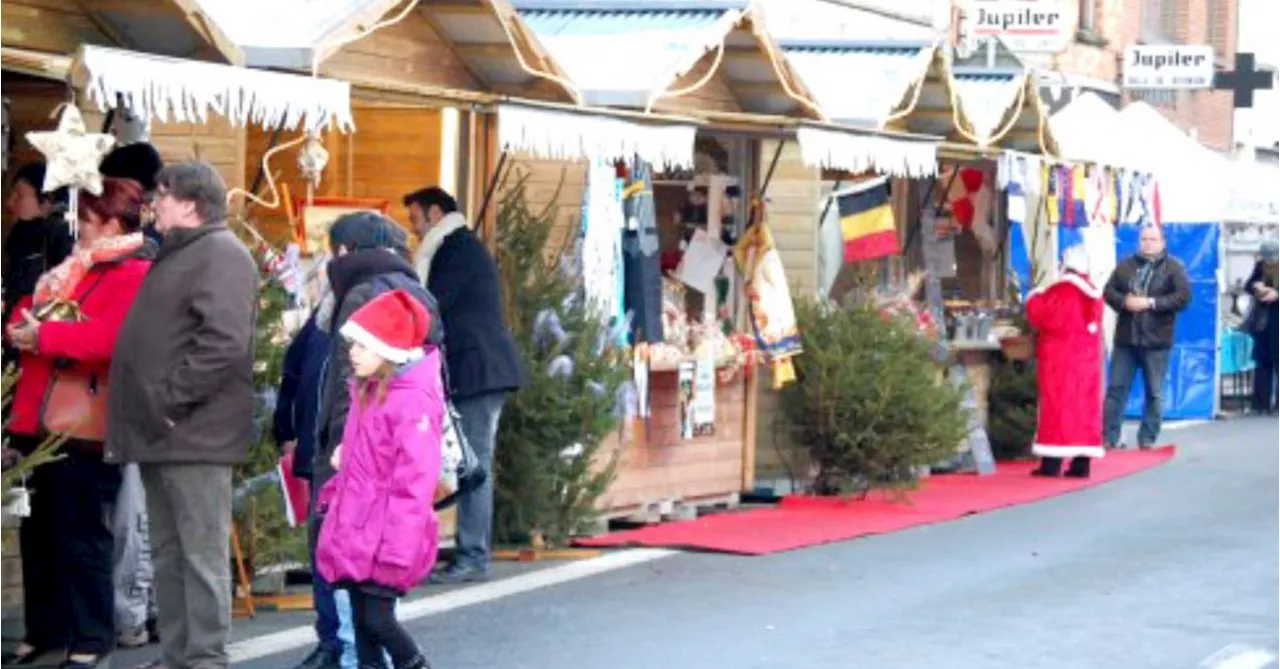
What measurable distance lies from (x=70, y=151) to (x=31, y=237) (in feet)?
3.30

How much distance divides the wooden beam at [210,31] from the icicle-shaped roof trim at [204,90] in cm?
26

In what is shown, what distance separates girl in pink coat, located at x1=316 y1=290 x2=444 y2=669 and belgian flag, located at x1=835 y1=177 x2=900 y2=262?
10.1 m

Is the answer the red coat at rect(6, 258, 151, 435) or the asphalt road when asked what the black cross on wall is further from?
the red coat at rect(6, 258, 151, 435)

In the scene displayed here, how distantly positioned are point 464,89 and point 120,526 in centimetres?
446

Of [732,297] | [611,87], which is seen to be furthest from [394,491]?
[732,297]

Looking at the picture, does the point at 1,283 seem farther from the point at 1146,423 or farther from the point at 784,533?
the point at 1146,423

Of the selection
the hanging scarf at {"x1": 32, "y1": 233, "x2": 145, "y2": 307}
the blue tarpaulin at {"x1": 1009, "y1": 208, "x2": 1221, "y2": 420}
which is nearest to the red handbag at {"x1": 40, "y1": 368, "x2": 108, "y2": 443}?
the hanging scarf at {"x1": 32, "y1": 233, "x2": 145, "y2": 307}

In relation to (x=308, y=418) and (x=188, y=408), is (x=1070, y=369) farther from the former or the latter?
(x=188, y=408)

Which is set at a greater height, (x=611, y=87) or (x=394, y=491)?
(x=611, y=87)

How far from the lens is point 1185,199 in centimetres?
2692

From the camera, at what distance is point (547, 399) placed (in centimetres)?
1446

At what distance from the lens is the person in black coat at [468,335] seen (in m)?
13.4

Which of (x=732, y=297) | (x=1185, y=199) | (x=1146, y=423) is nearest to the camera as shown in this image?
(x=732, y=297)

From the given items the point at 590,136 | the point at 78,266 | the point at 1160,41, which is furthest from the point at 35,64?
the point at 1160,41
